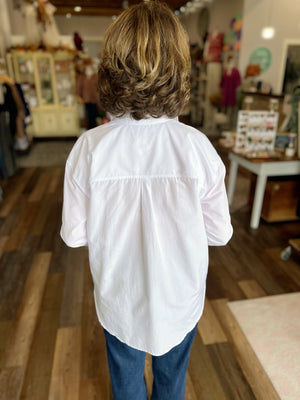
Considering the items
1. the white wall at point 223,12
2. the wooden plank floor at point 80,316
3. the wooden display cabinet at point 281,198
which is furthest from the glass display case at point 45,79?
the wooden display cabinet at point 281,198

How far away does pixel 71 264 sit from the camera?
234cm

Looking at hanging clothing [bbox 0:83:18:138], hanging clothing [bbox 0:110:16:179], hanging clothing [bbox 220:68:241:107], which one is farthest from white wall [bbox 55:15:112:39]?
hanging clothing [bbox 0:110:16:179]

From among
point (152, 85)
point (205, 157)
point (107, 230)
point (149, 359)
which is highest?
point (152, 85)

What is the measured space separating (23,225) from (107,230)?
7.82 feet

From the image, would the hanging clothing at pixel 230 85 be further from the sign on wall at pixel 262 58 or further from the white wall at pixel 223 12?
the white wall at pixel 223 12

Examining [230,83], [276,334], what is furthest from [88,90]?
[276,334]

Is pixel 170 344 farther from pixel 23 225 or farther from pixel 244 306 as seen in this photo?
pixel 23 225

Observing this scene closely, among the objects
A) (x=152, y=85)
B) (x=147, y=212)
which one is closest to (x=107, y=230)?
(x=147, y=212)

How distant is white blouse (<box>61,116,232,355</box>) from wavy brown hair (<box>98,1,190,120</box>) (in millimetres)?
57

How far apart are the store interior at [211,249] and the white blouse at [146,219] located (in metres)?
0.25

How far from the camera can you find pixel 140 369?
3.66ft

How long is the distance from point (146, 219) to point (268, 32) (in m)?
6.20

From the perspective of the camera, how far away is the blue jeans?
1.03 m

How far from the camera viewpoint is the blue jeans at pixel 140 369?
1.03 m
